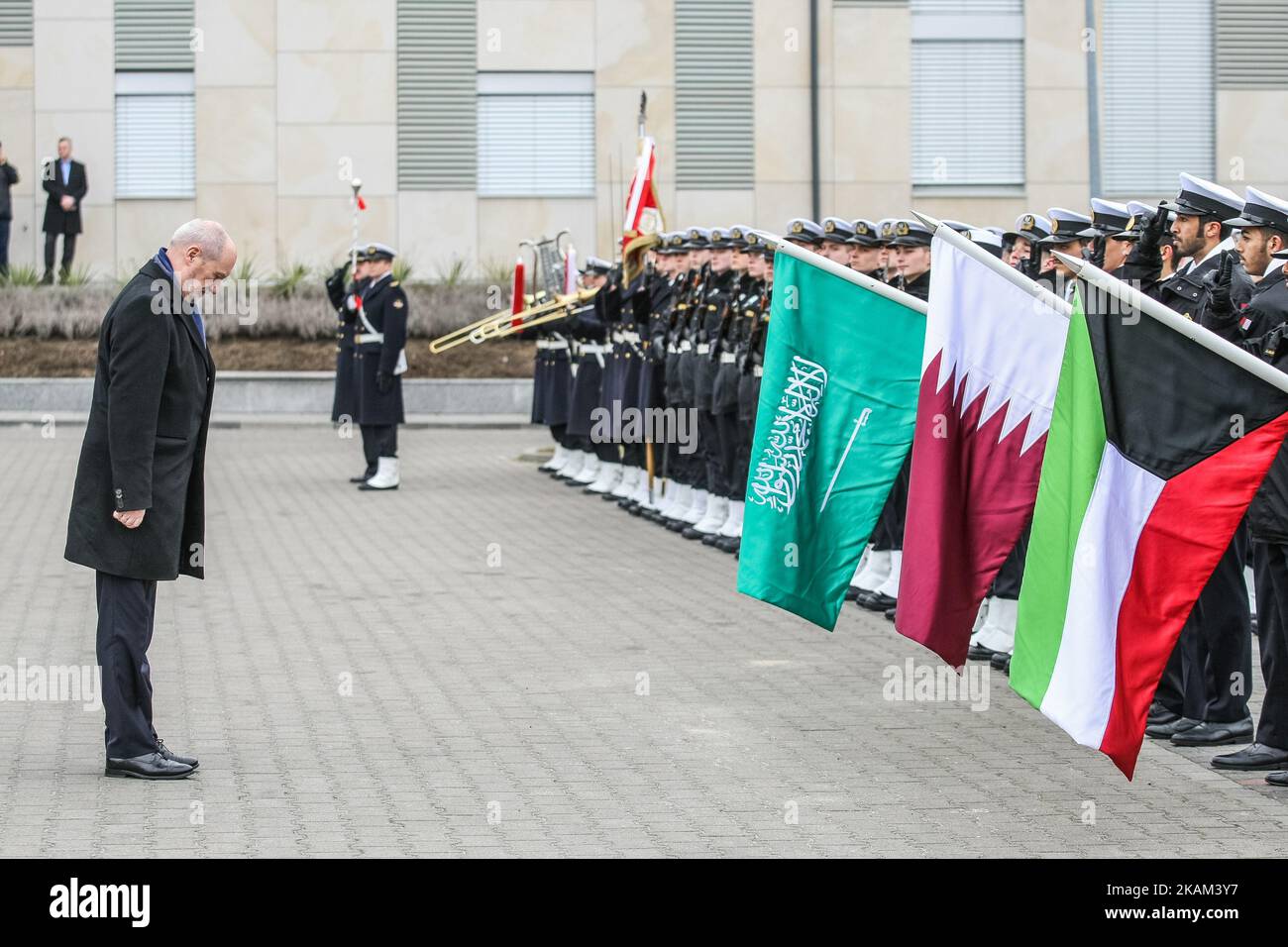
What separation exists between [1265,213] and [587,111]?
2419cm

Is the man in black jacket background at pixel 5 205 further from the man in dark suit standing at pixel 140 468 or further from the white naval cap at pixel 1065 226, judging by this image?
the man in dark suit standing at pixel 140 468

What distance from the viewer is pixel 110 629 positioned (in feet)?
24.3

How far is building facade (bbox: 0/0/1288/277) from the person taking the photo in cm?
3033

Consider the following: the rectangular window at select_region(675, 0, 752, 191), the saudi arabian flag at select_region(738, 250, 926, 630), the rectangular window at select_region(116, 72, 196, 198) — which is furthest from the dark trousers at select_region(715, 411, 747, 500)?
the rectangular window at select_region(116, 72, 196, 198)

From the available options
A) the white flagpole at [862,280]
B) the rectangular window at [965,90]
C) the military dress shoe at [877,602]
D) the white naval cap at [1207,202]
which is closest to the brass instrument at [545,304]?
the military dress shoe at [877,602]

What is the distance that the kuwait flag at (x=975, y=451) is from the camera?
7.82 meters

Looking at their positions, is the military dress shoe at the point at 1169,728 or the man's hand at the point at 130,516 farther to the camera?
the military dress shoe at the point at 1169,728

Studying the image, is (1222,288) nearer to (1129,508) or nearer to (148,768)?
(1129,508)

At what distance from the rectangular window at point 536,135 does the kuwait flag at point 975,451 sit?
23.7 metres

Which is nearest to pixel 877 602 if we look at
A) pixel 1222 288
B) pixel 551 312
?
pixel 1222 288

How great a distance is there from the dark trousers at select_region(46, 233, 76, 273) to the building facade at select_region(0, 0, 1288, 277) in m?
0.69

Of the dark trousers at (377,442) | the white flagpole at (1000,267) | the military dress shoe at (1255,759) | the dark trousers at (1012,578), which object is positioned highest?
the white flagpole at (1000,267)
